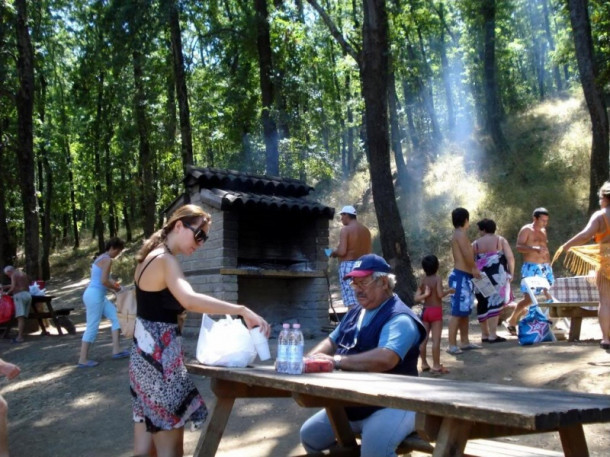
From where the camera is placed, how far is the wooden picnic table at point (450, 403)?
2.13m

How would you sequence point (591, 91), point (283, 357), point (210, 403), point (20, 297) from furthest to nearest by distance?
point (20, 297), point (591, 91), point (210, 403), point (283, 357)

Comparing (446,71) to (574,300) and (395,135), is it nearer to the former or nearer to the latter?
(395,135)

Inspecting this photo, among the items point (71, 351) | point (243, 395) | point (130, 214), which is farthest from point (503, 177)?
point (130, 214)

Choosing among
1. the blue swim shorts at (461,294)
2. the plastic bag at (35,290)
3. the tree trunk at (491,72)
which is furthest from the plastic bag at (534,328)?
the tree trunk at (491,72)

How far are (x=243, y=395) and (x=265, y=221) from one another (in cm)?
773

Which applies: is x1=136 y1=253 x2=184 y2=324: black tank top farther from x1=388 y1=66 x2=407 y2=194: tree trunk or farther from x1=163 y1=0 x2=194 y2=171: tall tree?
x1=388 y1=66 x2=407 y2=194: tree trunk

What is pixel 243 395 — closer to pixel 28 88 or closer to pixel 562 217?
pixel 28 88

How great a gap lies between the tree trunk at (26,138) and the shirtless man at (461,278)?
10.9 m

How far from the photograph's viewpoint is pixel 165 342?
3.52 metres

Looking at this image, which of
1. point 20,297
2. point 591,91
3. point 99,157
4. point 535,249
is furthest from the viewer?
point 99,157

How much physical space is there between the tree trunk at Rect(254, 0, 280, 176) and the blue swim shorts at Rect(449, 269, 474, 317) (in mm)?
10066

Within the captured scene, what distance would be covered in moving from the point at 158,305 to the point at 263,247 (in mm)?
7889

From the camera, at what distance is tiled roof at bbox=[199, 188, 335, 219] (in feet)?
32.7

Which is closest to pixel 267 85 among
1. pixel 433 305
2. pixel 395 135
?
pixel 395 135
